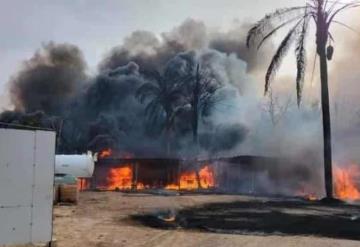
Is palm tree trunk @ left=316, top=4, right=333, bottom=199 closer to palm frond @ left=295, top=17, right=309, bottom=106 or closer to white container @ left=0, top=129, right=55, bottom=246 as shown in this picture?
palm frond @ left=295, top=17, right=309, bottom=106

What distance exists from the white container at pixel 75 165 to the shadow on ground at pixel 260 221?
29.6 ft

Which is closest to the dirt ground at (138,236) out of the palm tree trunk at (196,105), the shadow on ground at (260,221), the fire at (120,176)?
the shadow on ground at (260,221)

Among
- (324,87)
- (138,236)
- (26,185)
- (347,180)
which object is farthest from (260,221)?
(347,180)

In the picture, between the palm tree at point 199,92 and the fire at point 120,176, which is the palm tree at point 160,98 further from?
the fire at point 120,176

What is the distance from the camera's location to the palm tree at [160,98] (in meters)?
74.3

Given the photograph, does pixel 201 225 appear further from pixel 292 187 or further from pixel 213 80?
pixel 213 80

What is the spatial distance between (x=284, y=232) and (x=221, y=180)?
94.0ft

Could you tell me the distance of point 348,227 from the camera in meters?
14.2

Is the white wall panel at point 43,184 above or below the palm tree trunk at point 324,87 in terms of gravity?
below

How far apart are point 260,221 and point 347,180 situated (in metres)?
24.4

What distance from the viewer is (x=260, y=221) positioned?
15086mm

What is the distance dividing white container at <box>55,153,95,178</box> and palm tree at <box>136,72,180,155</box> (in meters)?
46.7

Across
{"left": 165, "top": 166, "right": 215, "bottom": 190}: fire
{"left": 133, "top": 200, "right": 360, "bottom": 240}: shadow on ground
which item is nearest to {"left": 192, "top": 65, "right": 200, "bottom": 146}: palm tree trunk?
{"left": 165, "top": 166, "right": 215, "bottom": 190}: fire

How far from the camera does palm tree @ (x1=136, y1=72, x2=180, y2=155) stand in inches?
2926
